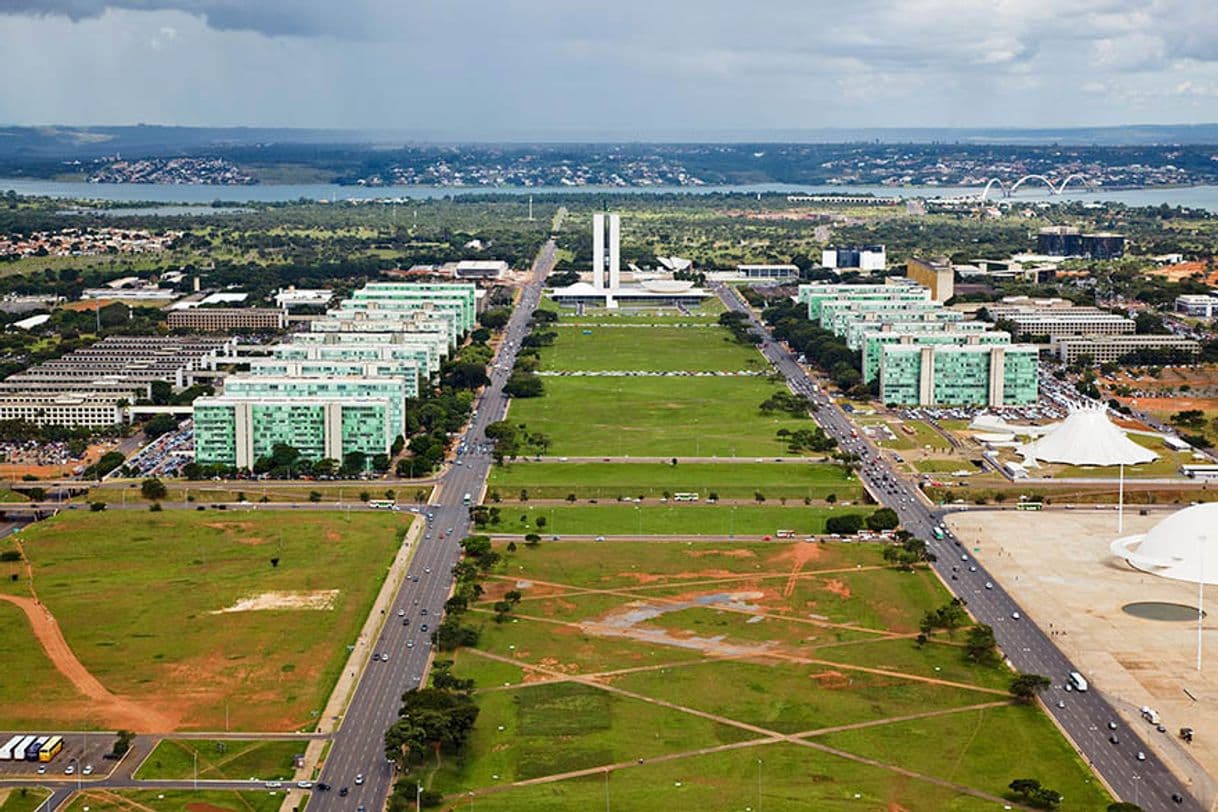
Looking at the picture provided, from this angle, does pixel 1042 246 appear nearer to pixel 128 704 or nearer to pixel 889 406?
pixel 889 406

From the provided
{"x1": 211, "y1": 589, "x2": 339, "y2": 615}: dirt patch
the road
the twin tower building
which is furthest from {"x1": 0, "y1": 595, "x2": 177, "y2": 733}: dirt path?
the twin tower building

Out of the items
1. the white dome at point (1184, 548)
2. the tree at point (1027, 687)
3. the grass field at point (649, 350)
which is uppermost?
the grass field at point (649, 350)

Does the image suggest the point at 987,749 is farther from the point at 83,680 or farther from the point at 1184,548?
the point at 83,680

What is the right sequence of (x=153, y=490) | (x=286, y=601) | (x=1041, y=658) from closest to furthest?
(x=1041, y=658)
(x=286, y=601)
(x=153, y=490)

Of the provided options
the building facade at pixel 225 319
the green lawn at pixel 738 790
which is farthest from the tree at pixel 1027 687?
the building facade at pixel 225 319

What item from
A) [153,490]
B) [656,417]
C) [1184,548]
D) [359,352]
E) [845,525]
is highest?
[359,352]

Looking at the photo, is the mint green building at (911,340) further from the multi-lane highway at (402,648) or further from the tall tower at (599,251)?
the tall tower at (599,251)

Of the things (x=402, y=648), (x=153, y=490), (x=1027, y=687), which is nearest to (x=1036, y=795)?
(x=1027, y=687)
